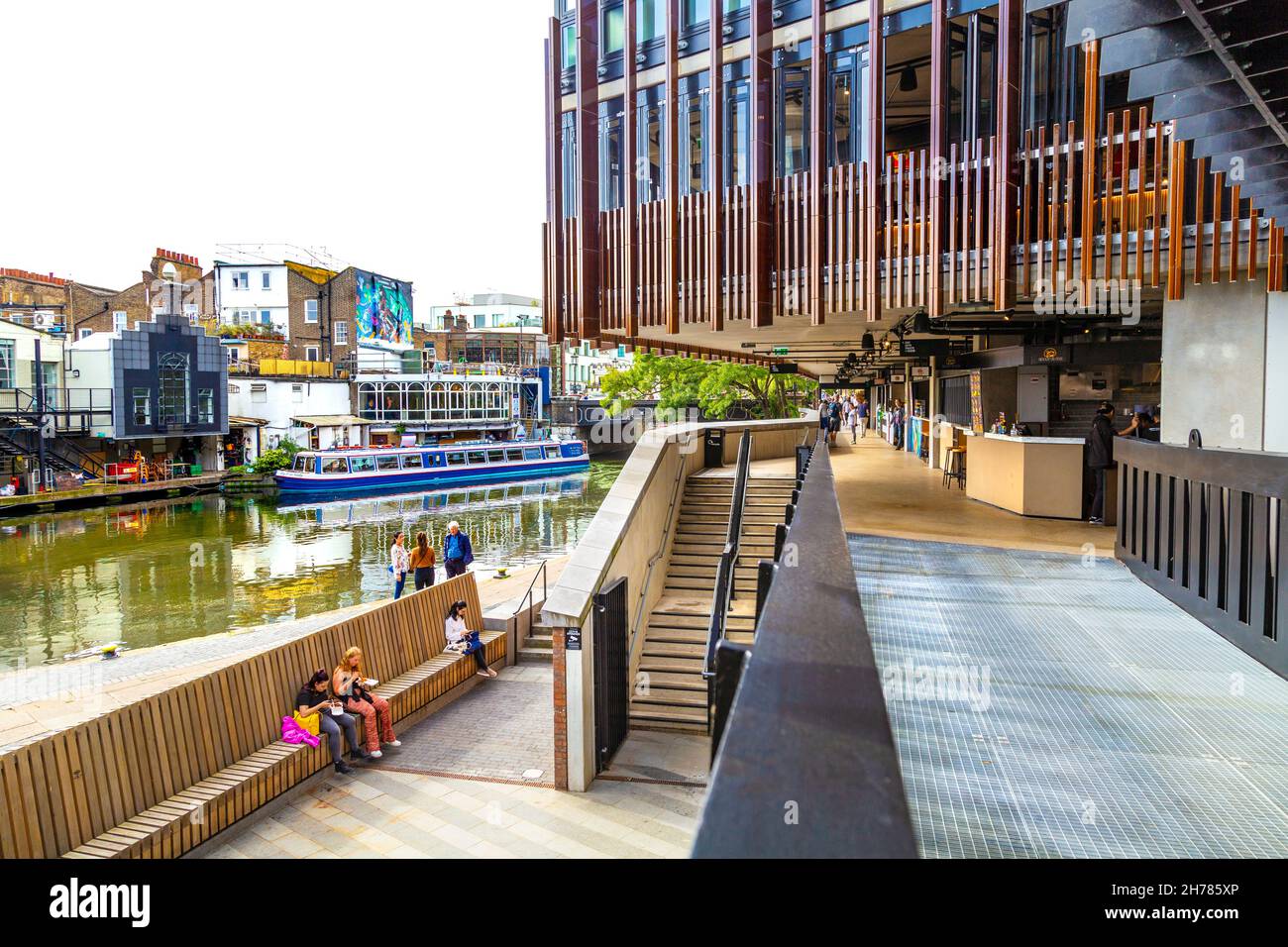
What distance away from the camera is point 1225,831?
2539 millimetres

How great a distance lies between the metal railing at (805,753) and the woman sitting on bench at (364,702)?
352 inches

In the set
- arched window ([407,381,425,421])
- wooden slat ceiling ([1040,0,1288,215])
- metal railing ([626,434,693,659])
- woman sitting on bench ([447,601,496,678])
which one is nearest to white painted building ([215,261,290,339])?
arched window ([407,381,425,421])

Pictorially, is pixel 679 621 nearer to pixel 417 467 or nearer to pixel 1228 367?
pixel 1228 367

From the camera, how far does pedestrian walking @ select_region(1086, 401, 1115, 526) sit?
10758 mm

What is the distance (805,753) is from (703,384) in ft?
148

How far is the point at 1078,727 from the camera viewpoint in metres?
3.34

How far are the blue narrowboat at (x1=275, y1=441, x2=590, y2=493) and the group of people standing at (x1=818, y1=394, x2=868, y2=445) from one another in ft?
59.3

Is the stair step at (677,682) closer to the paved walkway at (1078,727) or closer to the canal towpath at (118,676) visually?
the canal towpath at (118,676)

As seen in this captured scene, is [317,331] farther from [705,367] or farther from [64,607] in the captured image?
[64,607]

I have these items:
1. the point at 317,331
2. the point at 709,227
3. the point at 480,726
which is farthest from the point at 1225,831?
the point at 317,331

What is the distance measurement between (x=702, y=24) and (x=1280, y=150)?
10.9 meters

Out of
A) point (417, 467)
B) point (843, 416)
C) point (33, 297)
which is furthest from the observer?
point (33, 297)

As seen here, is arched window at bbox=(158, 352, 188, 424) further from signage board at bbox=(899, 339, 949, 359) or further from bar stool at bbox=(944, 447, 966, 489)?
bar stool at bbox=(944, 447, 966, 489)

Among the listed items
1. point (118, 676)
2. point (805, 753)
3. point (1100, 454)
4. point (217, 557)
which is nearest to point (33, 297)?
point (217, 557)
